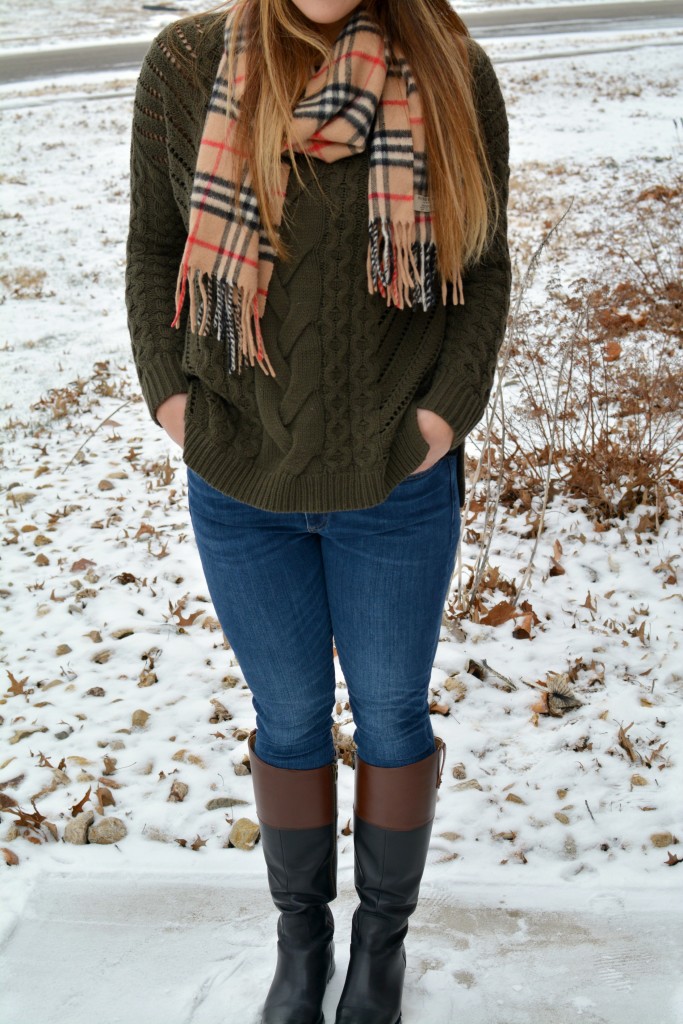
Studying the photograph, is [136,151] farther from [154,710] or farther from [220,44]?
[154,710]

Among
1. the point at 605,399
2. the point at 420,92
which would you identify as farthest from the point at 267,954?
the point at 605,399

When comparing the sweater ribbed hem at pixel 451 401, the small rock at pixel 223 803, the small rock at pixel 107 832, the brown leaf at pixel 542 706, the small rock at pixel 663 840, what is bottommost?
the small rock at pixel 223 803

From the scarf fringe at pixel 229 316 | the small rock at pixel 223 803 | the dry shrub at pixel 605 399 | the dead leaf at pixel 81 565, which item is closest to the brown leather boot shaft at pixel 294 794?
the small rock at pixel 223 803

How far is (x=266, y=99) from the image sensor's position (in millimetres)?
1431

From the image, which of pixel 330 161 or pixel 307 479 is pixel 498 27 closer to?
pixel 330 161

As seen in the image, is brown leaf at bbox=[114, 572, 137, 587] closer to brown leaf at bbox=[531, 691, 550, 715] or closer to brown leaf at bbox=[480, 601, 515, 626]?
brown leaf at bbox=[480, 601, 515, 626]

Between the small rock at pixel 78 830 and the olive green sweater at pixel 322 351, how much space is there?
1.40m

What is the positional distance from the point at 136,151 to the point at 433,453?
822 millimetres

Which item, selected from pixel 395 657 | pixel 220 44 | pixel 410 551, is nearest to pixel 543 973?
pixel 395 657

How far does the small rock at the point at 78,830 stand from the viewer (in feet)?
8.08

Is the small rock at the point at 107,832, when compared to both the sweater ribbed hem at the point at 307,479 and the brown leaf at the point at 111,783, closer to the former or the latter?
the brown leaf at the point at 111,783

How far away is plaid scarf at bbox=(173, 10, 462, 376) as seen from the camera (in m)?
1.43

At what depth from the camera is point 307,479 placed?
154 centimetres

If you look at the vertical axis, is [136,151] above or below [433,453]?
above
